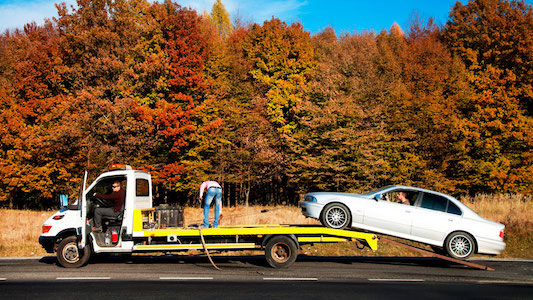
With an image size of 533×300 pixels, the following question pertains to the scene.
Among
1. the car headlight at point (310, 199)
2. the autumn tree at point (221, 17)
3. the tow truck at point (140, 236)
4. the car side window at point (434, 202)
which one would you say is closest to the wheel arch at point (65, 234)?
the tow truck at point (140, 236)

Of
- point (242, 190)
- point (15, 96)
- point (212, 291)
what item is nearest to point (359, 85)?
point (242, 190)

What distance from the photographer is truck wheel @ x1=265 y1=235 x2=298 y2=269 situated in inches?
408

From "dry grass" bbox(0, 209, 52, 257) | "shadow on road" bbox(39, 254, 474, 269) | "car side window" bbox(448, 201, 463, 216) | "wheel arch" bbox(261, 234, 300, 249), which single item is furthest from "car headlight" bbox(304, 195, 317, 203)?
"dry grass" bbox(0, 209, 52, 257)

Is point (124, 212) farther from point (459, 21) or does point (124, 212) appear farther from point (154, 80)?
point (459, 21)

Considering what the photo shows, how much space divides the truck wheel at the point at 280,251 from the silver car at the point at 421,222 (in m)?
1.24

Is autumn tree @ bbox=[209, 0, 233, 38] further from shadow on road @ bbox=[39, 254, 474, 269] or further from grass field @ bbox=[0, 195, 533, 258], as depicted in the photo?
shadow on road @ bbox=[39, 254, 474, 269]

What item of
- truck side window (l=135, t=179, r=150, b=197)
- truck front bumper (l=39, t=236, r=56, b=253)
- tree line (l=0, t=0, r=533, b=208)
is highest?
tree line (l=0, t=0, r=533, b=208)

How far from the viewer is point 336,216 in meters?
11.1

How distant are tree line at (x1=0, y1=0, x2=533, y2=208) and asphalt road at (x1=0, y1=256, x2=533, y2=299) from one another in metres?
16.3

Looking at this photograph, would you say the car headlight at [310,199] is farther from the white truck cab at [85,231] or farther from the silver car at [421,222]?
the white truck cab at [85,231]

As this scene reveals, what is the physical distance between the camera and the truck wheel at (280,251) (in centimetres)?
1035

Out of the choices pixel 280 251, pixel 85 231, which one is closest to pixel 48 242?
pixel 85 231

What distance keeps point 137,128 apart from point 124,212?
16.9 meters

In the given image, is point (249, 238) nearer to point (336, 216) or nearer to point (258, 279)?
point (258, 279)
